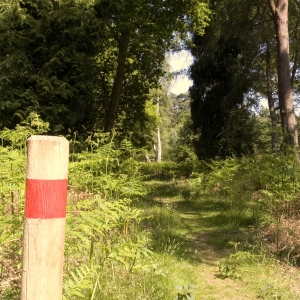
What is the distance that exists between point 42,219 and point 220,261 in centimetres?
404

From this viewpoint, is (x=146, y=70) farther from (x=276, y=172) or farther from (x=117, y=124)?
(x=276, y=172)

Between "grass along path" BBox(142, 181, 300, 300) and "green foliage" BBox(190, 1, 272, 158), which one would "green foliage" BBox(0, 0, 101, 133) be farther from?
"green foliage" BBox(190, 1, 272, 158)

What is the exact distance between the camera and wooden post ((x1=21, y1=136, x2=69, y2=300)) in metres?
1.47

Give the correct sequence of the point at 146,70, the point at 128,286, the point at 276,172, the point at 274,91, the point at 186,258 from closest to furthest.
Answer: the point at 128,286
the point at 186,258
the point at 276,172
the point at 146,70
the point at 274,91

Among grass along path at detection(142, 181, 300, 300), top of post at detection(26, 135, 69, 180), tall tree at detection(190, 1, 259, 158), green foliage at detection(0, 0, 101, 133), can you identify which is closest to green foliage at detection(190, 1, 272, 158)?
tall tree at detection(190, 1, 259, 158)

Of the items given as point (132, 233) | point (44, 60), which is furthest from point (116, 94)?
point (132, 233)

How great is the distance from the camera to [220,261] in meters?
5.00

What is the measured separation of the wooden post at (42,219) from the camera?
1.47 meters

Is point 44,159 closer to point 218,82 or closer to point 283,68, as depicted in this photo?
point 283,68

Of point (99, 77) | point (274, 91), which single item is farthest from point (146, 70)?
point (274, 91)

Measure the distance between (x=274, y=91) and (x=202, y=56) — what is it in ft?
18.0

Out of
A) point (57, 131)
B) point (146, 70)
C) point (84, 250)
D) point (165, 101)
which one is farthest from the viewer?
point (165, 101)

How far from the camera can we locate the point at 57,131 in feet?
34.1

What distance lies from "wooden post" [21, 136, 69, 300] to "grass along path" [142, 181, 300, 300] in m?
2.67
